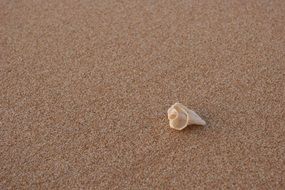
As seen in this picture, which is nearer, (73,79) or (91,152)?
(91,152)

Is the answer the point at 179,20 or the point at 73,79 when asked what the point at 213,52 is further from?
the point at 73,79

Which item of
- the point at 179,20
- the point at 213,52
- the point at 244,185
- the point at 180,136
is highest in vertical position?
the point at 179,20

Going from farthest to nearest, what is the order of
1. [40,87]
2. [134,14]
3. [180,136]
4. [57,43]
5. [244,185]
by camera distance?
[134,14] < [57,43] < [40,87] < [180,136] < [244,185]

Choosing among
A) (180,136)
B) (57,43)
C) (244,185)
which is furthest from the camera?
(57,43)

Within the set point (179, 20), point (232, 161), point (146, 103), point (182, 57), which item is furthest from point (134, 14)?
point (232, 161)
